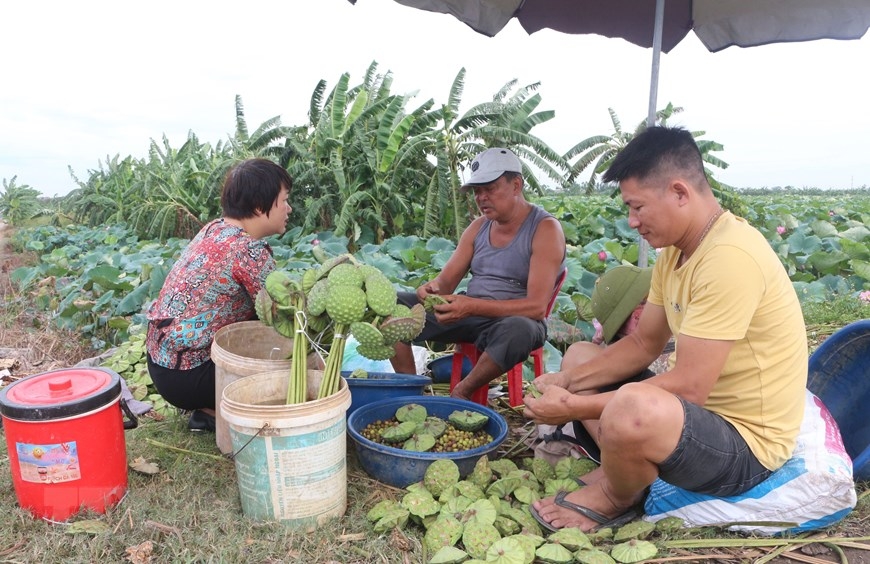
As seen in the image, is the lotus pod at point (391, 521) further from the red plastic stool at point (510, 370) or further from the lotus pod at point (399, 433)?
the red plastic stool at point (510, 370)

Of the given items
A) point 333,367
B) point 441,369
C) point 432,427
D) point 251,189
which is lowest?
point 441,369

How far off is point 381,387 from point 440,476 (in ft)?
2.52

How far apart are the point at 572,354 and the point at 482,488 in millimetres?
876

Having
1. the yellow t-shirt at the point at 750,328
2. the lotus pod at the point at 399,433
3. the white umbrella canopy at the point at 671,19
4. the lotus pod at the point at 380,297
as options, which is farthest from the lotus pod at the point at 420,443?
the white umbrella canopy at the point at 671,19

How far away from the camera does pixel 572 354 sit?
291 centimetres

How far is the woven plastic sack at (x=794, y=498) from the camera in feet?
6.53

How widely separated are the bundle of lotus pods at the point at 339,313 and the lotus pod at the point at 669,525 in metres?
1.14

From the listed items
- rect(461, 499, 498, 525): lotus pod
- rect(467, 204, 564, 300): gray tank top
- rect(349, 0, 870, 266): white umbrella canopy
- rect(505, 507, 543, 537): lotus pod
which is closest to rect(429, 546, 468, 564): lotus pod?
rect(461, 499, 498, 525): lotus pod

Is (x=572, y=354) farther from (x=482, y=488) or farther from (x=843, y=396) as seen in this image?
(x=843, y=396)

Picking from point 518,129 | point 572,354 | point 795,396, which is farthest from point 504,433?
point 518,129

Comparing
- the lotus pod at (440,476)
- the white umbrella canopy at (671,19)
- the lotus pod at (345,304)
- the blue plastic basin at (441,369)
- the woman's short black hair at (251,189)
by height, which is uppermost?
the white umbrella canopy at (671,19)

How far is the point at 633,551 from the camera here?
192 centimetres

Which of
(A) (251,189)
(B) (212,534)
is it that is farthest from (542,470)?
(A) (251,189)

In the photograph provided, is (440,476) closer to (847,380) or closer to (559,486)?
(559,486)
